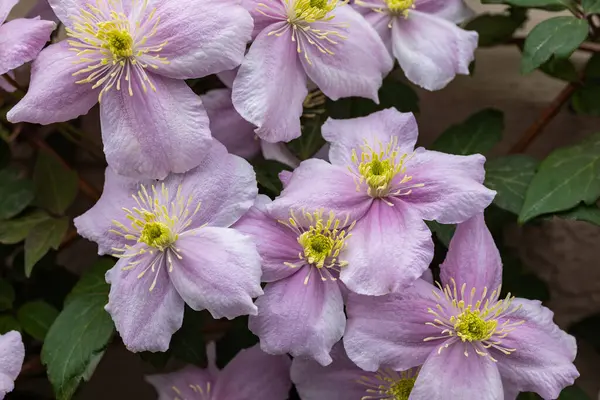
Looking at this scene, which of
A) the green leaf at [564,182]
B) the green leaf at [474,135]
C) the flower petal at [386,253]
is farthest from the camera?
the green leaf at [474,135]

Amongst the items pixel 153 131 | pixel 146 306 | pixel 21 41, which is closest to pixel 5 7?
pixel 21 41

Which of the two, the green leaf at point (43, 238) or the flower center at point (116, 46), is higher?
the flower center at point (116, 46)

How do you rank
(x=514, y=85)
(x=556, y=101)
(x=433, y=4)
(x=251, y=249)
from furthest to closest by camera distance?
(x=514, y=85)
(x=556, y=101)
(x=433, y=4)
(x=251, y=249)

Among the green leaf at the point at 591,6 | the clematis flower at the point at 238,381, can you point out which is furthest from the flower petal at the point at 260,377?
the green leaf at the point at 591,6

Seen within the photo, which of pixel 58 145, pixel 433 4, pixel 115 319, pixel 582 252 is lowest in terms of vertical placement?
pixel 582 252

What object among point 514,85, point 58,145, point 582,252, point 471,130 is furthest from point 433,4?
point 58,145

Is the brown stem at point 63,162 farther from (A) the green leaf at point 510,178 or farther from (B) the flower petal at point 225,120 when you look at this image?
(A) the green leaf at point 510,178

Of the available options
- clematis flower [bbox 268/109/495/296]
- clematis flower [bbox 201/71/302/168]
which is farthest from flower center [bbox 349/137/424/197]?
clematis flower [bbox 201/71/302/168]

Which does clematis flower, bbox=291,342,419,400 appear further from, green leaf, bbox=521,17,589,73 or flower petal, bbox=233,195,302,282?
green leaf, bbox=521,17,589,73

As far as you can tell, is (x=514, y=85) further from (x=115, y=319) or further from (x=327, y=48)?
(x=115, y=319)
